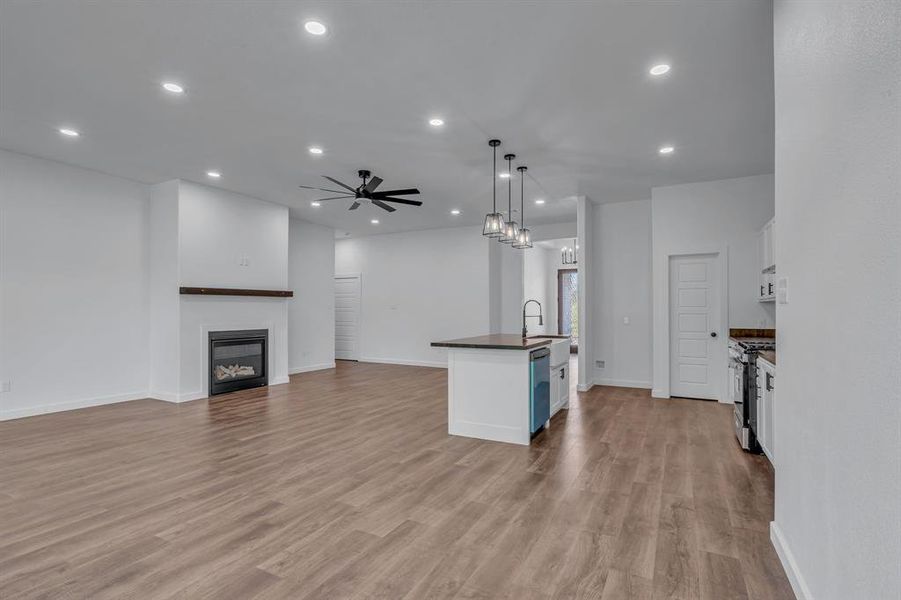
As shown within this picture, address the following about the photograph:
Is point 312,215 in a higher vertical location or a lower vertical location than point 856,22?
higher

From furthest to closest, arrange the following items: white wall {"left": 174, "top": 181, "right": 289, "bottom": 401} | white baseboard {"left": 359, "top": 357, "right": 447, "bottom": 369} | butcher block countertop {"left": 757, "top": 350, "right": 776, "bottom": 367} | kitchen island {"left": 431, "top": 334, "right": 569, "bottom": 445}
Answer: white baseboard {"left": 359, "top": 357, "right": 447, "bottom": 369} < white wall {"left": 174, "top": 181, "right": 289, "bottom": 401} < kitchen island {"left": 431, "top": 334, "right": 569, "bottom": 445} < butcher block countertop {"left": 757, "top": 350, "right": 776, "bottom": 367}

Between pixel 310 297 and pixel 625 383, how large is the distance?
19.8 feet

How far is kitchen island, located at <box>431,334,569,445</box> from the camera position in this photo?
13.1 ft

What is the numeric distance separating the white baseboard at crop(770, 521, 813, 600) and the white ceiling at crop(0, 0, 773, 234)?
2.87 m

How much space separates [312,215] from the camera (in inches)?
318

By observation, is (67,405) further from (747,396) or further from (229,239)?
(747,396)

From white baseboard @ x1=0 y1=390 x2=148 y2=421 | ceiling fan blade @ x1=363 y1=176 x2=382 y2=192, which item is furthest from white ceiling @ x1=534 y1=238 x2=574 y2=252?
white baseboard @ x1=0 y1=390 x2=148 y2=421

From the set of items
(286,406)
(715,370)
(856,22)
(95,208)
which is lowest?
(286,406)

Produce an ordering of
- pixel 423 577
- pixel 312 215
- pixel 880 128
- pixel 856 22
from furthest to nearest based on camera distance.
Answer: pixel 312 215 → pixel 423 577 → pixel 856 22 → pixel 880 128

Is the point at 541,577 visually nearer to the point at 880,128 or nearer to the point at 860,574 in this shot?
the point at 860,574

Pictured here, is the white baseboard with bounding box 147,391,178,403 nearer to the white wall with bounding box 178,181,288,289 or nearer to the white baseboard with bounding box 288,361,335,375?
the white wall with bounding box 178,181,288,289

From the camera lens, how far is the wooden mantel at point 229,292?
19.2 feet

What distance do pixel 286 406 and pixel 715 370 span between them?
225 inches

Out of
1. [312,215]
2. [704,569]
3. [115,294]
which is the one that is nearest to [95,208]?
[115,294]
